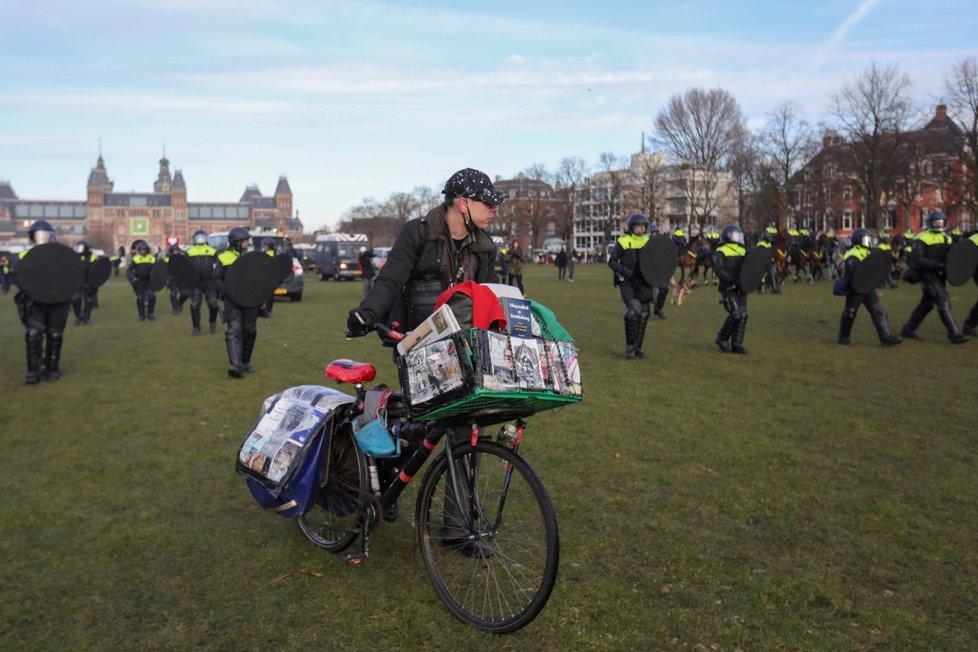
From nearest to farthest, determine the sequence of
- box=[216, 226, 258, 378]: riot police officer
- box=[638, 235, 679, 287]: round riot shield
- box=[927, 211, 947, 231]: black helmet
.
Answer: box=[216, 226, 258, 378]: riot police officer → box=[638, 235, 679, 287]: round riot shield → box=[927, 211, 947, 231]: black helmet

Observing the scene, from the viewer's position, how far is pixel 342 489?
4.29 meters

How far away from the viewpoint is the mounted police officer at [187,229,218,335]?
15289mm

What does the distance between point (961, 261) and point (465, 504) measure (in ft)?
41.6

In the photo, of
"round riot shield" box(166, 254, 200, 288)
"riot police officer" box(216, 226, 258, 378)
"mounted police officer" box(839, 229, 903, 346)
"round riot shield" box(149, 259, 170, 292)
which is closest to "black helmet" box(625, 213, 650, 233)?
"mounted police officer" box(839, 229, 903, 346)

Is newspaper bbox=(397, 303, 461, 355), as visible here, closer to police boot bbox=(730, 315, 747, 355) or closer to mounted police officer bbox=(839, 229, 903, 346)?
police boot bbox=(730, 315, 747, 355)

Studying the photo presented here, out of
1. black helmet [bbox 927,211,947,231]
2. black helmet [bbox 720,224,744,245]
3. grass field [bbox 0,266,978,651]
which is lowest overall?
grass field [bbox 0,266,978,651]

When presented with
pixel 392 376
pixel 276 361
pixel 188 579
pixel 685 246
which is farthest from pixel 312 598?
pixel 685 246

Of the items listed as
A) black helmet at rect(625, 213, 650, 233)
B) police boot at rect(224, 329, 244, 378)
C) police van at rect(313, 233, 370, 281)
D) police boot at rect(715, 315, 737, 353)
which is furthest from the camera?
police van at rect(313, 233, 370, 281)

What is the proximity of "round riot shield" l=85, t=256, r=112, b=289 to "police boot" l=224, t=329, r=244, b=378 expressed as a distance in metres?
8.63

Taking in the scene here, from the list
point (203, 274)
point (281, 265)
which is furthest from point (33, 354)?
point (203, 274)

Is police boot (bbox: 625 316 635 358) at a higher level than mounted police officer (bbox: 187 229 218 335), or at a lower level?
lower

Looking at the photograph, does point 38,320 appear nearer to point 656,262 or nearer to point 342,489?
point 342,489

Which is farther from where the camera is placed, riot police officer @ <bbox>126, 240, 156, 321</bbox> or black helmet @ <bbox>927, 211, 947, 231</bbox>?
riot police officer @ <bbox>126, 240, 156, 321</bbox>

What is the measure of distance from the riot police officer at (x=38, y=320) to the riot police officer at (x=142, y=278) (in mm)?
10120
